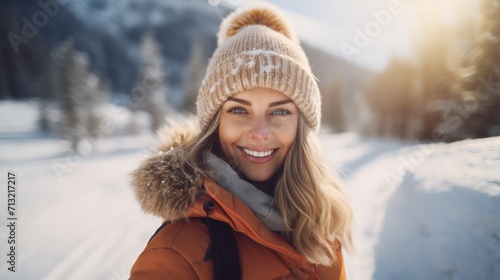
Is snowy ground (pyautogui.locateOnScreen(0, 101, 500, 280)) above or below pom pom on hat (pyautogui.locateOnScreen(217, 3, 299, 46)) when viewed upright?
below

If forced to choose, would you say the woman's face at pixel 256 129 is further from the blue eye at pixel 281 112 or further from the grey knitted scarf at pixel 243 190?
the grey knitted scarf at pixel 243 190

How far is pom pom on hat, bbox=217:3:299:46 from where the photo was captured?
9.50 ft

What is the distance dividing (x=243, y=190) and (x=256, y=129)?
1.54 ft

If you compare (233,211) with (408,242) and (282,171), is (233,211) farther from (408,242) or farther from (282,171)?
(408,242)

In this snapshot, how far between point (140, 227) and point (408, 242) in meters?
4.81

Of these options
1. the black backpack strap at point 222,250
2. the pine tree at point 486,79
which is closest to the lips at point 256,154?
the black backpack strap at point 222,250

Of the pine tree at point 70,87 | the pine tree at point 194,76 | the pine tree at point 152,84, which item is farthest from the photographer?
the pine tree at point 152,84

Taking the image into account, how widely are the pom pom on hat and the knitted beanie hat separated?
0.47 meters

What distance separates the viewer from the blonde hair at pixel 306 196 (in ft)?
6.98

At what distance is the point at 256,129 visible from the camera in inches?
82.1

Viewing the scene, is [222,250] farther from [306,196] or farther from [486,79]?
[486,79]

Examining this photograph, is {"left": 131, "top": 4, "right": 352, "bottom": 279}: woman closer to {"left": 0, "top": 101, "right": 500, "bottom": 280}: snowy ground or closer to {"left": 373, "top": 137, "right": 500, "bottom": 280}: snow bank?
{"left": 0, "top": 101, "right": 500, "bottom": 280}: snowy ground

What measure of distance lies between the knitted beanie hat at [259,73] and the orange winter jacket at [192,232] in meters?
0.62

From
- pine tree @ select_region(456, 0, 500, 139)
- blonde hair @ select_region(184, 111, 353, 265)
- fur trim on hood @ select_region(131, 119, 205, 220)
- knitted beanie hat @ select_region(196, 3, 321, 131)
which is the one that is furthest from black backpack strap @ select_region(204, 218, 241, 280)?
pine tree @ select_region(456, 0, 500, 139)
